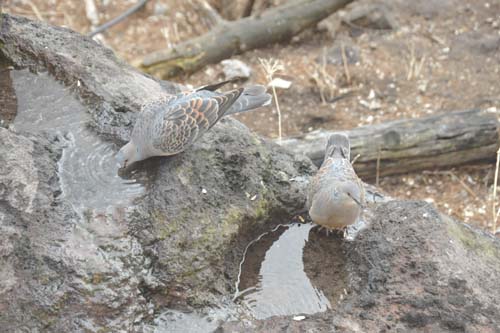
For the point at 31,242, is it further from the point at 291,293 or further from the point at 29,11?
the point at 29,11

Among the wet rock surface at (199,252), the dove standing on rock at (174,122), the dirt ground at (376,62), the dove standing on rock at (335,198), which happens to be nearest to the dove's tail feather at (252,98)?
the dove standing on rock at (174,122)

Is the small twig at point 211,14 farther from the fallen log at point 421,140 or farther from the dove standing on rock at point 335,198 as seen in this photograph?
the dove standing on rock at point 335,198

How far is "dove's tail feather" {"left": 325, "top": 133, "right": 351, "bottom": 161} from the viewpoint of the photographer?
13.8 feet

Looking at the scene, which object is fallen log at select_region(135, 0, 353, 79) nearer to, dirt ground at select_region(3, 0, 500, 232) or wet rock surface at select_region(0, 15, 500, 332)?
dirt ground at select_region(3, 0, 500, 232)

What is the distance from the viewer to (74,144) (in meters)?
3.86

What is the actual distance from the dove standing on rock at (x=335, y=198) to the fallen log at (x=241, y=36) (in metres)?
3.70

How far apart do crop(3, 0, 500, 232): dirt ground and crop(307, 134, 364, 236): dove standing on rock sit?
8.07 feet

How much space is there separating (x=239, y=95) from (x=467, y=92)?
3685 mm

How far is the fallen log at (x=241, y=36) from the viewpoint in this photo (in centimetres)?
724

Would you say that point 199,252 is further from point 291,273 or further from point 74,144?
point 74,144

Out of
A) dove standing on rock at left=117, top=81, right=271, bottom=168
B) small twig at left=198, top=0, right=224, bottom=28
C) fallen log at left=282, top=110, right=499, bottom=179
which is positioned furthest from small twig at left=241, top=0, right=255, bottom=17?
dove standing on rock at left=117, top=81, right=271, bottom=168

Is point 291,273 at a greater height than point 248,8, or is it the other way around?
point 248,8

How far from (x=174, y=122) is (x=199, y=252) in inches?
35.3

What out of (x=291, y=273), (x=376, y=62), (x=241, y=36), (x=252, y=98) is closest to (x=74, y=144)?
(x=252, y=98)
